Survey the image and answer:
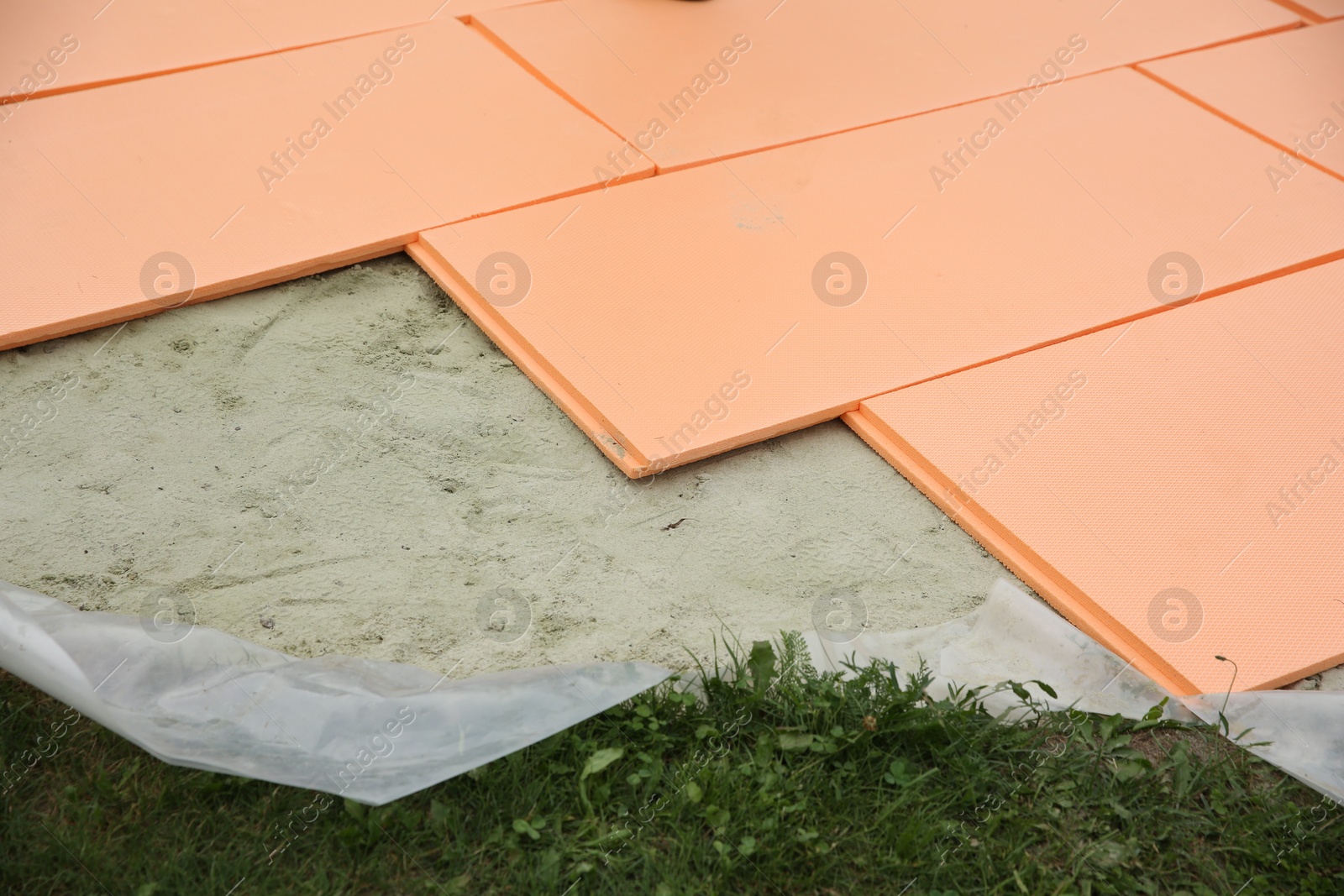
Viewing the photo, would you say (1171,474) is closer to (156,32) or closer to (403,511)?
(403,511)

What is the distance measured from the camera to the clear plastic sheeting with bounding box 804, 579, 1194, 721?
2.09 meters

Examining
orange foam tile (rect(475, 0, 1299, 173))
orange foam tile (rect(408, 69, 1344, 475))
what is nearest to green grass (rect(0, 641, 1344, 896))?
orange foam tile (rect(408, 69, 1344, 475))

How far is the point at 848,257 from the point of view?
3125mm

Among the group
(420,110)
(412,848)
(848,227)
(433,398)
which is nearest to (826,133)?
(848,227)

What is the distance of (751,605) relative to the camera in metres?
2.26

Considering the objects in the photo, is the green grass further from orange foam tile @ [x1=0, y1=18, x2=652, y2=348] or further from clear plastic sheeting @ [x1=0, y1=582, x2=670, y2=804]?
orange foam tile @ [x1=0, y1=18, x2=652, y2=348]

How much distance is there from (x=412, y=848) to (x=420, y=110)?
98.0 inches

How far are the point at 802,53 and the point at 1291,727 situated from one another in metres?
2.89

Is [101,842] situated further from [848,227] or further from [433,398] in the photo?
[848,227]

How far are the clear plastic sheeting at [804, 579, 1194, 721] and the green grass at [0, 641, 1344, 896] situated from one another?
7 centimetres

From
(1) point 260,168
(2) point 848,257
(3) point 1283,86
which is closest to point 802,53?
(2) point 848,257

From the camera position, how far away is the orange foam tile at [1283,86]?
375 cm

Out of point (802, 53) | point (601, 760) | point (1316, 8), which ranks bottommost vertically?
point (601, 760)

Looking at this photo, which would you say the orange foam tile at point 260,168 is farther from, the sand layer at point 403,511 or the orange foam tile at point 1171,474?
the orange foam tile at point 1171,474
